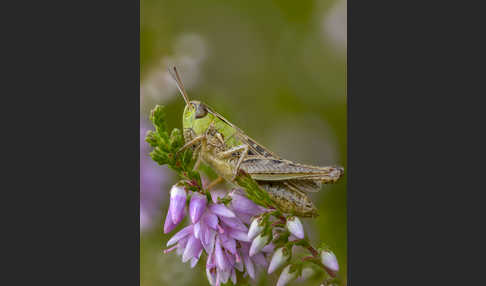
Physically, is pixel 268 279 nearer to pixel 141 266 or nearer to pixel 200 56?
pixel 141 266

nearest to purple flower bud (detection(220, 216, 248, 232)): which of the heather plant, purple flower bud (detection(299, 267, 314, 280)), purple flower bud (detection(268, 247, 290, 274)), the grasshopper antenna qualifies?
the heather plant

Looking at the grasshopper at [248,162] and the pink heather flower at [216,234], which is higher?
the grasshopper at [248,162]

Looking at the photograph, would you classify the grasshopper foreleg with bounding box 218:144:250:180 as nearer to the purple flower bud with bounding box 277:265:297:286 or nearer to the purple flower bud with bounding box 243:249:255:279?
the purple flower bud with bounding box 243:249:255:279

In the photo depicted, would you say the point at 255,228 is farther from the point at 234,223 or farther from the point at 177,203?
the point at 177,203

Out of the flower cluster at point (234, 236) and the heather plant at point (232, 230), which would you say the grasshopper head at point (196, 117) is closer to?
the heather plant at point (232, 230)

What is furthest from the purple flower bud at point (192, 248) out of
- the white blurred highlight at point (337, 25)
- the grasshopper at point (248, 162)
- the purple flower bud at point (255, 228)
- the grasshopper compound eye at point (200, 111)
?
the white blurred highlight at point (337, 25)

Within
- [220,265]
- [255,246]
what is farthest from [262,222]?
[220,265]

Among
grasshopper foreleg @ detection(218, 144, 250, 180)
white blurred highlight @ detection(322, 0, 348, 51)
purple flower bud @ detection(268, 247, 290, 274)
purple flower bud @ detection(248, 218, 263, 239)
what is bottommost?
purple flower bud @ detection(268, 247, 290, 274)
